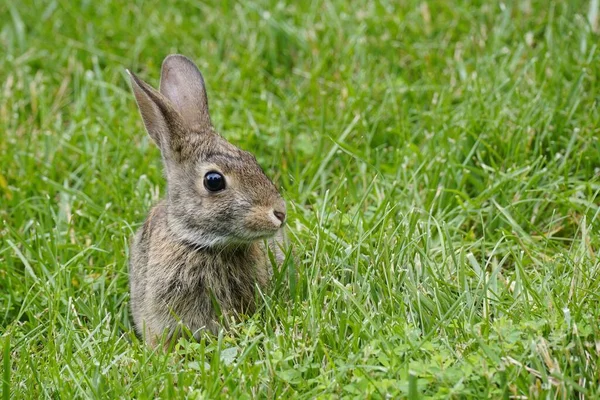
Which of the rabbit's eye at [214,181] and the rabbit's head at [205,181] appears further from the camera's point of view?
the rabbit's eye at [214,181]

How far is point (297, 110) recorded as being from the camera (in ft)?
20.7

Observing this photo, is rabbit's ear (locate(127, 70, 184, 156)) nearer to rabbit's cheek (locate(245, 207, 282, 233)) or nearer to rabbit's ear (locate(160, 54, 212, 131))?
rabbit's ear (locate(160, 54, 212, 131))

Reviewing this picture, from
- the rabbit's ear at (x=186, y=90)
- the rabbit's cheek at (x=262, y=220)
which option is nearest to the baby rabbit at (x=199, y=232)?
the rabbit's cheek at (x=262, y=220)

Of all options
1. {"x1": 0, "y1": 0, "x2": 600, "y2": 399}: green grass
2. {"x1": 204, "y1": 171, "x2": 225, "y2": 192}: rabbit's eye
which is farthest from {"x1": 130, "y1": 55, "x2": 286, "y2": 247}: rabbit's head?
{"x1": 0, "y1": 0, "x2": 600, "y2": 399}: green grass

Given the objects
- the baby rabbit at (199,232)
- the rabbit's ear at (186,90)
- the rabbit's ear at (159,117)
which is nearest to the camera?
the baby rabbit at (199,232)

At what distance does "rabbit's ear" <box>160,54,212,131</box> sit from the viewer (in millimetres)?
5012

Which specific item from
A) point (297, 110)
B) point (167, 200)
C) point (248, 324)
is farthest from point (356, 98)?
point (248, 324)

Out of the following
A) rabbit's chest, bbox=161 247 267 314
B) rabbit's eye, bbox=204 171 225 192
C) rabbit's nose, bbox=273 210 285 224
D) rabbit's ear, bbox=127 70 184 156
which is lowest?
rabbit's chest, bbox=161 247 267 314

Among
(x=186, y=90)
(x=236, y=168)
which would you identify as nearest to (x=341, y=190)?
(x=236, y=168)

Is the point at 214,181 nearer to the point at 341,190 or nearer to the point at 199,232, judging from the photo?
the point at 199,232

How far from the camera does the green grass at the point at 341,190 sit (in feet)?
12.5

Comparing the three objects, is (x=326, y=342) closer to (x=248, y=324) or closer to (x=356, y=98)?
(x=248, y=324)

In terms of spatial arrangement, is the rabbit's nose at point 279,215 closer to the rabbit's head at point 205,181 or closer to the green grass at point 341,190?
the rabbit's head at point 205,181

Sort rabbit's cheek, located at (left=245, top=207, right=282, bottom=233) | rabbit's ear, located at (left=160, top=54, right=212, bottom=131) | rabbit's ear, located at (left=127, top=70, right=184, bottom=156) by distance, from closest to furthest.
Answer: rabbit's cheek, located at (left=245, top=207, right=282, bottom=233), rabbit's ear, located at (left=127, top=70, right=184, bottom=156), rabbit's ear, located at (left=160, top=54, right=212, bottom=131)
